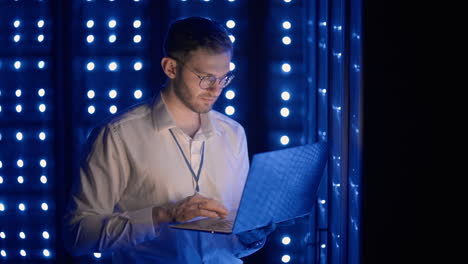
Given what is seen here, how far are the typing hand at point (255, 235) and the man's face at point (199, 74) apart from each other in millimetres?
558

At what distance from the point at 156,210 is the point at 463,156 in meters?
1.14

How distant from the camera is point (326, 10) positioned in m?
2.46

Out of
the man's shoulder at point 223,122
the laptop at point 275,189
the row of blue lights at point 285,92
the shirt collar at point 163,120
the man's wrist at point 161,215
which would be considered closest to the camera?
the laptop at point 275,189

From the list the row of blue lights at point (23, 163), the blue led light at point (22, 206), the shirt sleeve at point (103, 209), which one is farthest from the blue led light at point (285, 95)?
the blue led light at point (22, 206)

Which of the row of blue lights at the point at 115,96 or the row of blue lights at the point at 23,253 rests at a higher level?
the row of blue lights at the point at 115,96

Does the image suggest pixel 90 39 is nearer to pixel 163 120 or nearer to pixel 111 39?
pixel 111 39

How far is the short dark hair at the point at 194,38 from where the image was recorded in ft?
6.87

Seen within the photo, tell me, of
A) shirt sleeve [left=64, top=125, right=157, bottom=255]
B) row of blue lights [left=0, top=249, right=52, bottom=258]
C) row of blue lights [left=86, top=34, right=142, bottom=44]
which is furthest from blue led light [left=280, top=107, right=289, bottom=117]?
row of blue lights [left=0, top=249, right=52, bottom=258]

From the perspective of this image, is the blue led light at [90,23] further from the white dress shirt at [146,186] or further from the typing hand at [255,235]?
the typing hand at [255,235]

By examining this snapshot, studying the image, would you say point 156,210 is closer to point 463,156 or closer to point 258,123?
point 463,156

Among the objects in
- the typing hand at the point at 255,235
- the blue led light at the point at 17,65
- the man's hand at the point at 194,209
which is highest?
the blue led light at the point at 17,65

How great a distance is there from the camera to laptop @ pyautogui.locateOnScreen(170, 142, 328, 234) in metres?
1.67

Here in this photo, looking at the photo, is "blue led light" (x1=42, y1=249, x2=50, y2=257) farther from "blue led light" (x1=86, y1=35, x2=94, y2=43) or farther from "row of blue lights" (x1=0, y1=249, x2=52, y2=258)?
"blue led light" (x1=86, y1=35, x2=94, y2=43)

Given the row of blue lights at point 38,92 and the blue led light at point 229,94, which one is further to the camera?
the row of blue lights at point 38,92
